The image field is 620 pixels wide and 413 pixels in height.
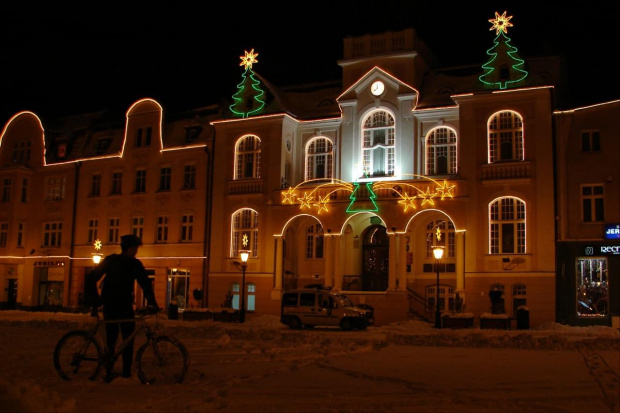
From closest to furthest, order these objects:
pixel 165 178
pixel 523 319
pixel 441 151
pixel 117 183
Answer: pixel 523 319 < pixel 441 151 < pixel 165 178 < pixel 117 183

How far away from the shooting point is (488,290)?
111ft

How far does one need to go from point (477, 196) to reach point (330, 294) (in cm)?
889

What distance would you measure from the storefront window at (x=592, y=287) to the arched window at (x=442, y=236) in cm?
637

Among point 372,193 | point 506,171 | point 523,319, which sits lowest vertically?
point 523,319

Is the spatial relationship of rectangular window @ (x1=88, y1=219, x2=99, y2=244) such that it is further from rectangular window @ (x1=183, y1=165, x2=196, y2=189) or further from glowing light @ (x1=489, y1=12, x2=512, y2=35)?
glowing light @ (x1=489, y1=12, x2=512, y2=35)

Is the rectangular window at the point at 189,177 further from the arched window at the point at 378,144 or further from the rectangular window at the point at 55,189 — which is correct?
the arched window at the point at 378,144

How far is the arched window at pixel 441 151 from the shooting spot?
36.6m

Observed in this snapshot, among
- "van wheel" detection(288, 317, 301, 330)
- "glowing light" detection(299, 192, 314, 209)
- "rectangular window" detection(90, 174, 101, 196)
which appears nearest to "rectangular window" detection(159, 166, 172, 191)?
"rectangular window" detection(90, 174, 101, 196)

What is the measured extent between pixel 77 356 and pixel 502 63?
28093 millimetres

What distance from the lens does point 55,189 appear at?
48.8m

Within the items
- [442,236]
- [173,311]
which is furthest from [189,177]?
[442,236]

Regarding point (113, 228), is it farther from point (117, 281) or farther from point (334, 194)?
point (117, 281)

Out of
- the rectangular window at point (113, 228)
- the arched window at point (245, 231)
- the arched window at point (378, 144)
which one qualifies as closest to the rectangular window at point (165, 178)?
the rectangular window at point (113, 228)

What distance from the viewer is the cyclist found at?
38.3 feet
